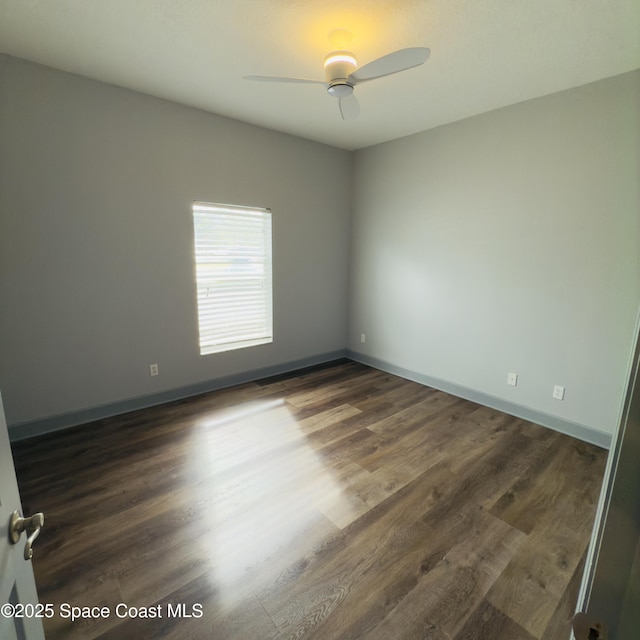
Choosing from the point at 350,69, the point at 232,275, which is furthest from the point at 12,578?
the point at 232,275

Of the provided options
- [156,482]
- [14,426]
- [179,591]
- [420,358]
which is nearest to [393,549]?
[179,591]

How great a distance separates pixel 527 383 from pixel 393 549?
207 cm

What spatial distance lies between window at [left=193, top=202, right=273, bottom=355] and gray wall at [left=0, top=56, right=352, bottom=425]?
0.11 m

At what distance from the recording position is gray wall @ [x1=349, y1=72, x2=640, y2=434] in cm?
236

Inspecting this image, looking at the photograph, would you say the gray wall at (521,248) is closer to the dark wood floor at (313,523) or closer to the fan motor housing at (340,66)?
the dark wood floor at (313,523)

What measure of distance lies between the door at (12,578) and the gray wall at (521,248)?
3.25m

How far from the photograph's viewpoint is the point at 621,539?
563 millimetres

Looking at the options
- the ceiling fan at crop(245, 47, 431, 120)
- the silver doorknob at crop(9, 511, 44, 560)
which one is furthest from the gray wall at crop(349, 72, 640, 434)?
the silver doorknob at crop(9, 511, 44, 560)

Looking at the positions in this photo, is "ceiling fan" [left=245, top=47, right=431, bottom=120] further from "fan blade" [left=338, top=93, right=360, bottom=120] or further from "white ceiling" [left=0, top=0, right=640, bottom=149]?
"white ceiling" [left=0, top=0, right=640, bottom=149]

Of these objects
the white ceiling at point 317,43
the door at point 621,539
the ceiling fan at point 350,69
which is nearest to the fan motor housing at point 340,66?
the ceiling fan at point 350,69

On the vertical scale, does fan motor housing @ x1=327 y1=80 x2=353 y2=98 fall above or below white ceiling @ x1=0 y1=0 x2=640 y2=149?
below

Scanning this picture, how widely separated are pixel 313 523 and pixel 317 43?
279cm

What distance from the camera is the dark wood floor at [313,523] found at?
1331 mm

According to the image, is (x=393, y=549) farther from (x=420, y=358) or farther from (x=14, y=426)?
(x=14, y=426)
